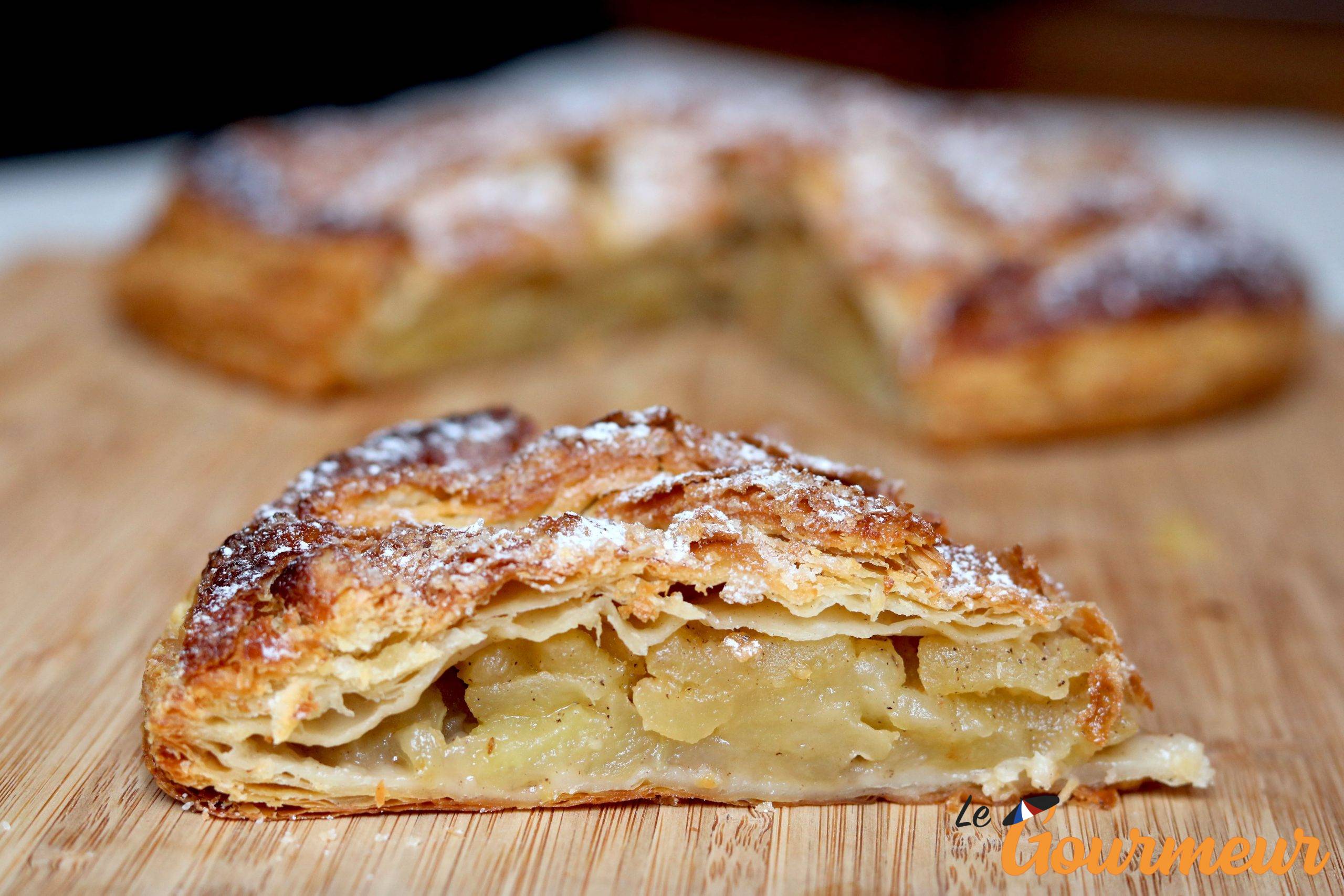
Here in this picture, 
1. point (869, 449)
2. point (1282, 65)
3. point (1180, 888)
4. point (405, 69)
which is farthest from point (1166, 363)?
point (405, 69)

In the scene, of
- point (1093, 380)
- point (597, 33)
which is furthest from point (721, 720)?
point (597, 33)

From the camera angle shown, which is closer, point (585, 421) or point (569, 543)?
point (569, 543)

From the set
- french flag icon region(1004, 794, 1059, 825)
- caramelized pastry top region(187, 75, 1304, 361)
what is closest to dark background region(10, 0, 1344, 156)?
caramelized pastry top region(187, 75, 1304, 361)

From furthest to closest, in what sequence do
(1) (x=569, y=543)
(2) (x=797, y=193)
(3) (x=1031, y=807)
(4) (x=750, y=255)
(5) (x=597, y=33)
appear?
(5) (x=597, y=33) → (4) (x=750, y=255) → (2) (x=797, y=193) → (3) (x=1031, y=807) → (1) (x=569, y=543)

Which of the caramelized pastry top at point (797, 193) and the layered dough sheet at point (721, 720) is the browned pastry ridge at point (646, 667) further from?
the caramelized pastry top at point (797, 193)

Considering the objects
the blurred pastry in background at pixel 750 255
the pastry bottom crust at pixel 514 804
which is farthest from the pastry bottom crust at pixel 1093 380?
the pastry bottom crust at pixel 514 804

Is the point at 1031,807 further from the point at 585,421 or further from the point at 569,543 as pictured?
the point at 585,421
